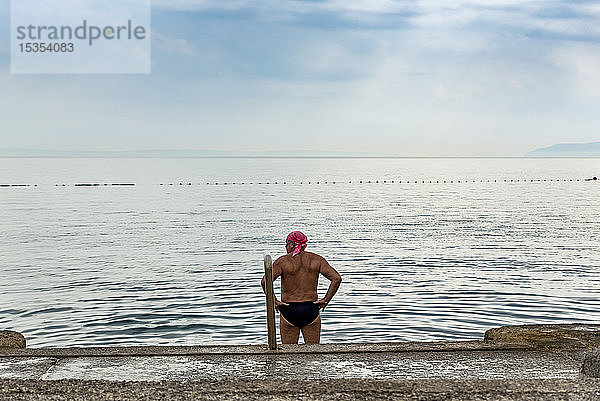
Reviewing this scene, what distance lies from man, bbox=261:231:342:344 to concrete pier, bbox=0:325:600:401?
1.59 meters

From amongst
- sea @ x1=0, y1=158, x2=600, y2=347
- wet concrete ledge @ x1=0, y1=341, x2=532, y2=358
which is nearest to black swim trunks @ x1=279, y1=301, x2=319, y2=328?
wet concrete ledge @ x1=0, y1=341, x2=532, y2=358

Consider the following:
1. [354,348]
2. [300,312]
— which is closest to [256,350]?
[354,348]

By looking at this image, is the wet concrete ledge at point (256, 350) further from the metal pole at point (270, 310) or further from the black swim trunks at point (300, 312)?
the black swim trunks at point (300, 312)

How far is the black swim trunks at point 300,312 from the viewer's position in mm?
11141

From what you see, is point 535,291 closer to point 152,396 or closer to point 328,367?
point 328,367

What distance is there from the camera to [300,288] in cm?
1111

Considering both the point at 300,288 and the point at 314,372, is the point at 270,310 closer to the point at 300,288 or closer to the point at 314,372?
the point at 314,372

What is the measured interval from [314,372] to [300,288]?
3097mm

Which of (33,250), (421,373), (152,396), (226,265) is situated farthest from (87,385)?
(33,250)

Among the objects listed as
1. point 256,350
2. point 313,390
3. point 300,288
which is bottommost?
point 256,350

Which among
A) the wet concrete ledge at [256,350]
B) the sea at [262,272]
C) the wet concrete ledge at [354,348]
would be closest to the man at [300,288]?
the wet concrete ledge at [354,348]

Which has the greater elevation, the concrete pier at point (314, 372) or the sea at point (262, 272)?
the concrete pier at point (314, 372)

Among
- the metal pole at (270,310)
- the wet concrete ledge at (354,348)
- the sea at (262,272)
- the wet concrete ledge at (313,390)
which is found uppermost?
the metal pole at (270,310)

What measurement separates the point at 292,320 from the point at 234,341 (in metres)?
6.29
